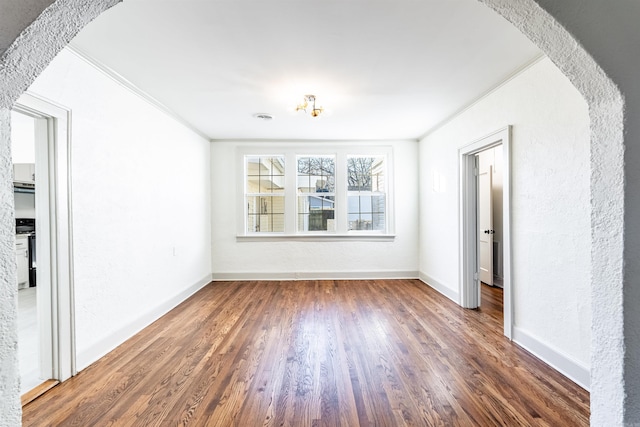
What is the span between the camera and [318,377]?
204 cm

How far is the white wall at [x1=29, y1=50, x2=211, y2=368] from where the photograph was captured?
7.14 ft

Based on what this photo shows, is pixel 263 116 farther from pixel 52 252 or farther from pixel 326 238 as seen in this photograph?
pixel 52 252

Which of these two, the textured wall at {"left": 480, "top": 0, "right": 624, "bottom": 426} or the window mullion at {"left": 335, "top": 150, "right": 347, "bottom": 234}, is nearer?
the textured wall at {"left": 480, "top": 0, "right": 624, "bottom": 426}

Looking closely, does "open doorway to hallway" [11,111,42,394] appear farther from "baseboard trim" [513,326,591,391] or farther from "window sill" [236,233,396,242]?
"baseboard trim" [513,326,591,391]

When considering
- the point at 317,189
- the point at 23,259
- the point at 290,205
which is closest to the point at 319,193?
the point at 317,189

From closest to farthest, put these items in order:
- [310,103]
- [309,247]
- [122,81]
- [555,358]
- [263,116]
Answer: [555,358]
[122,81]
[310,103]
[263,116]
[309,247]

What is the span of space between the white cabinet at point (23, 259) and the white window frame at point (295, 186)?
→ 3.20 meters

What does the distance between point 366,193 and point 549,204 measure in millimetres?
3040

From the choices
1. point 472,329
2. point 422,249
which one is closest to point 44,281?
point 472,329

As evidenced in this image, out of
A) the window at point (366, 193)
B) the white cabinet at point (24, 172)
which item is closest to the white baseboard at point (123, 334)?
the window at point (366, 193)

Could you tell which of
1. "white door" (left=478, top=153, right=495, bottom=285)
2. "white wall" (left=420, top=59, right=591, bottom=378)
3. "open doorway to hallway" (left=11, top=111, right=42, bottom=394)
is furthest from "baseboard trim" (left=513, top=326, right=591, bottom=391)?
"open doorway to hallway" (left=11, top=111, right=42, bottom=394)

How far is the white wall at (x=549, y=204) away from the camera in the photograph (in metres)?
1.97

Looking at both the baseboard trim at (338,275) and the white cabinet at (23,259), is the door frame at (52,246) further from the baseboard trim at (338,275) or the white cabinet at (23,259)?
the white cabinet at (23,259)

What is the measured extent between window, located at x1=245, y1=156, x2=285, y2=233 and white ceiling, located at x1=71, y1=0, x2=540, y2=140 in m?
1.69
